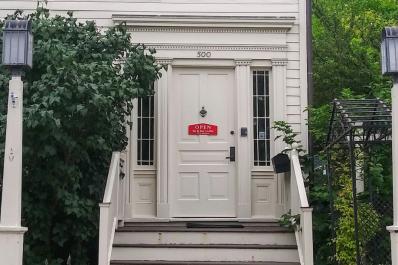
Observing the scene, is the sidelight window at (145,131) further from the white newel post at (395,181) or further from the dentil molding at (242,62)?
the white newel post at (395,181)

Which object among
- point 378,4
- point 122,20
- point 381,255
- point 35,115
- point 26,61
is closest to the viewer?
point 26,61

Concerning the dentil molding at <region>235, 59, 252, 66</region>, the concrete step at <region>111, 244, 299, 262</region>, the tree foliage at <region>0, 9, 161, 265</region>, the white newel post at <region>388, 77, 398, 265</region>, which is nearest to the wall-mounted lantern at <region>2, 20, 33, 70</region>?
the tree foliage at <region>0, 9, 161, 265</region>

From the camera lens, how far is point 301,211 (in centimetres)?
711

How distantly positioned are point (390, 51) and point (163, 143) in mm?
3851

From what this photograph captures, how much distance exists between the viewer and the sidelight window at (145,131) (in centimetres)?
880

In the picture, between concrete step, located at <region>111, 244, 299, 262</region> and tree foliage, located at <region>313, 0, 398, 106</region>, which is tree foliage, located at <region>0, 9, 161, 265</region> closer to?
concrete step, located at <region>111, 244, 299, 262</region>

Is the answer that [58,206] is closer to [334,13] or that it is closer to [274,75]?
[274,75]

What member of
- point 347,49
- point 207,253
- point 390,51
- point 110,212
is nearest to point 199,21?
point 110,212

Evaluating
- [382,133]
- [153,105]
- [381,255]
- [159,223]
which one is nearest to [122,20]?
[153,105]

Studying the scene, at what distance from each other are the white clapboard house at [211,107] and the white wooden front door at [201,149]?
14 millimetres

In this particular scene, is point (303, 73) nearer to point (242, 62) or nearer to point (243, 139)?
point (242, 62)

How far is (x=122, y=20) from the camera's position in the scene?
886 cm

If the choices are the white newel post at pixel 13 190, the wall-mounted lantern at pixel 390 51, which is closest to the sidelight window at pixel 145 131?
the white newel post at pixel 13 190

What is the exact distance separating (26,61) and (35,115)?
0.87m
